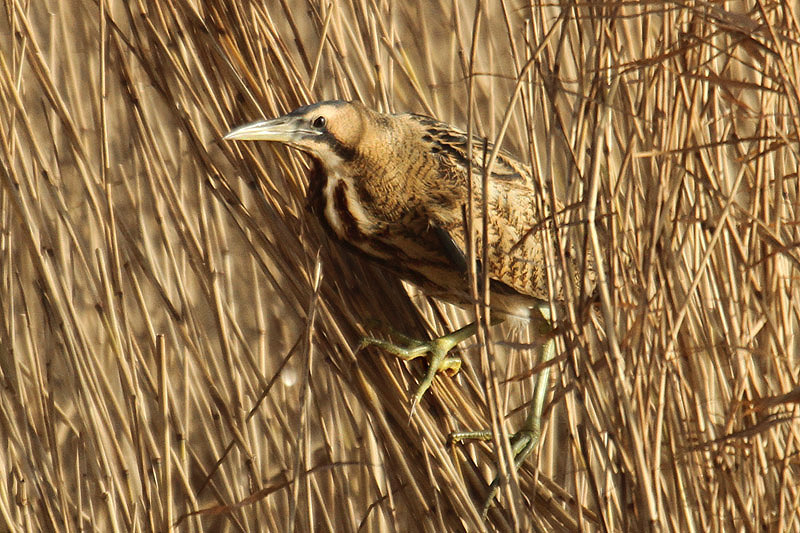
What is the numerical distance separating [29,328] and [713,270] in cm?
106

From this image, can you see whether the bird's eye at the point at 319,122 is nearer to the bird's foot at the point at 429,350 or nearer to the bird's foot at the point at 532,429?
the bird's foot at the point at 429,350

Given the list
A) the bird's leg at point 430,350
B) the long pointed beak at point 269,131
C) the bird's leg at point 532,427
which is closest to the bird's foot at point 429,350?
the bird's leg at point 430,350

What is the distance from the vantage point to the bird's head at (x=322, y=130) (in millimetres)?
1283

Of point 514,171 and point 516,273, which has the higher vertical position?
point 514,171

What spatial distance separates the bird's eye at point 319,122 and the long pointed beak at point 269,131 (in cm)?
4

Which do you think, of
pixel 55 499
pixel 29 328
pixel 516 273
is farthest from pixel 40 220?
pixel 516 273

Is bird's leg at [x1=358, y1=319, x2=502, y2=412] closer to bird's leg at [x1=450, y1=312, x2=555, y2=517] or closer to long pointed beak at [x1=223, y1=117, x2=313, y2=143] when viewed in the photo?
bird's leg at [x1=450, y1=312, x2=555, y2=517]

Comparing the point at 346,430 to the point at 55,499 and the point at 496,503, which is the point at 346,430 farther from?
the point at 496,503

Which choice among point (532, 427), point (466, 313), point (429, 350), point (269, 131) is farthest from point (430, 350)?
point (466, 313)

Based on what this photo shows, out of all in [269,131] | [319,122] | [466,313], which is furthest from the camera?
[466,313]

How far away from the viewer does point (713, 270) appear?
1.17 meters

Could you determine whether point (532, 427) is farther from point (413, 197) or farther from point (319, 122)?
point (319, 122)

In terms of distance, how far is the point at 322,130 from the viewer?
56.7 inches

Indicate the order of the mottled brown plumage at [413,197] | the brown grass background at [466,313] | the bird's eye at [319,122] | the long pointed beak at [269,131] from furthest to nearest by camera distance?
the mottled brown plumage at [413,197]
the bird's eye at [319,122]
the long pointed beak at [269,131]
the brown grass background at [466,313]
